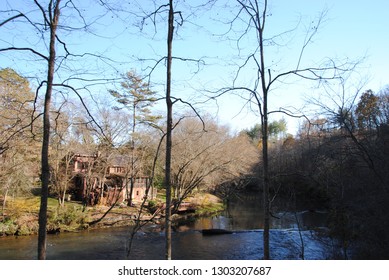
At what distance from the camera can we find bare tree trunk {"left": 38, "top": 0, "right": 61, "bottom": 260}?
4.45 meters

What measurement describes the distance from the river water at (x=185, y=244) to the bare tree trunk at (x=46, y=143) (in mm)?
8864

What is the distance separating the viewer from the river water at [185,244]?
1548 centimetres

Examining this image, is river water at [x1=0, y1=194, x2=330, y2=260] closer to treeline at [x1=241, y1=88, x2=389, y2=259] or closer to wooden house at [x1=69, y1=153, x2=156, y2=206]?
treeline at [x1=241, y1=88, x2=389, y2=259]

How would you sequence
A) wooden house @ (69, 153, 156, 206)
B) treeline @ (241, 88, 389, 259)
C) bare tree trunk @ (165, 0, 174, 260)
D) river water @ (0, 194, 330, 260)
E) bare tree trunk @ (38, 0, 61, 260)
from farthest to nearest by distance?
wooden house @ (69, 153, 156, 206)
river water @ (0, 194, 330, 260)
treeline @ (241, 88, 389, 259)
bare tree trunk @ (165, 0, 174, 260)
bare tree trunk @ (38, 0, 61, 260)

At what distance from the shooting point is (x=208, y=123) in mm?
29203

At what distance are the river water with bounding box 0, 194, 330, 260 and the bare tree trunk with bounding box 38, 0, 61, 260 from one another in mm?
8864

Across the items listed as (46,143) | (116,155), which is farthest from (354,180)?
(116,155)

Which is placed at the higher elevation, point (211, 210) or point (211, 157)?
point (211, 157)

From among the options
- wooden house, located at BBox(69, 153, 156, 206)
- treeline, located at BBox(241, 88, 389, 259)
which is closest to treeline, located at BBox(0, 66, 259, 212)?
wooden house, located at BBox(69, 153, 156, 206)

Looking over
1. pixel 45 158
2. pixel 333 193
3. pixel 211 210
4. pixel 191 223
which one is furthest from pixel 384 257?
A: pixel 211 210

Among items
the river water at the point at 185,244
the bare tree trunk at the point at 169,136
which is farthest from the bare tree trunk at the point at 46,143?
the river water at the point at 185,244

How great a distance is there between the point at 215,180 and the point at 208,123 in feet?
21.3
